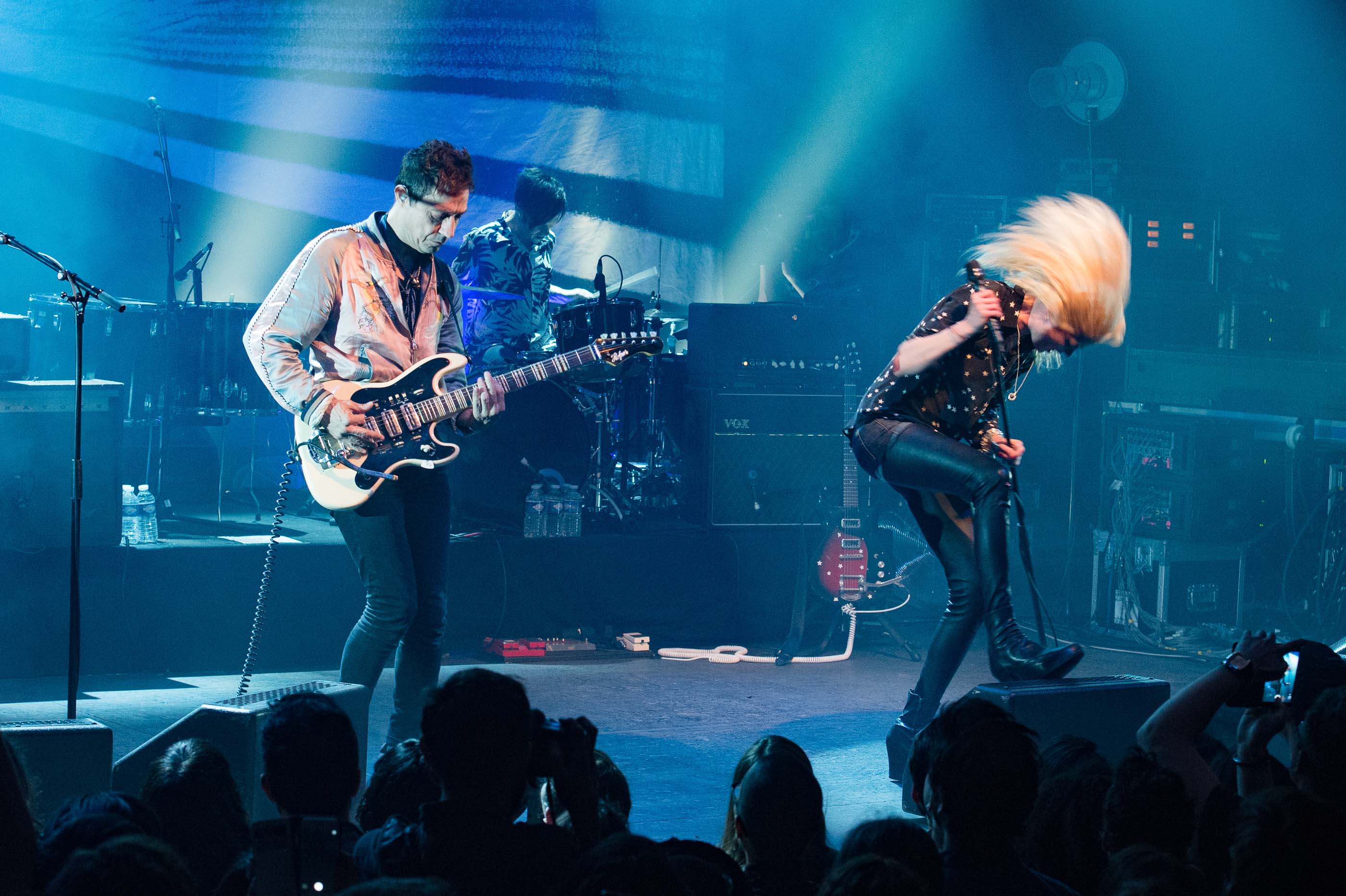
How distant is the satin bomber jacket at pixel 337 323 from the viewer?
16.0 feet

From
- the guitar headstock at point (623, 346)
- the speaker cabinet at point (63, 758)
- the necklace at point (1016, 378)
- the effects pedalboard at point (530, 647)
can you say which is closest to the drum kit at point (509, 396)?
the effects pedalboard at point (530, 647)

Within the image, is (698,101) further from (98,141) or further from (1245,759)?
(1245,759)

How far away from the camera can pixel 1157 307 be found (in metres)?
9.57

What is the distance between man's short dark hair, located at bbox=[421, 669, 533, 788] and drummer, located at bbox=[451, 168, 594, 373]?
6207 mm

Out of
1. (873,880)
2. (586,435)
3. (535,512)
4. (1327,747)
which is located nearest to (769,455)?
(586,435)

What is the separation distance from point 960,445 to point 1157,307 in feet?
17.3

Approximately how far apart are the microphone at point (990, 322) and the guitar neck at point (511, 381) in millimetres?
1782

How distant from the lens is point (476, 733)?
98.8 inches

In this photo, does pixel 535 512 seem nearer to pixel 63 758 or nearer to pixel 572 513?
pixel 572 513

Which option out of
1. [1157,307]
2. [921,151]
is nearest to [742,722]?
[1157,307]

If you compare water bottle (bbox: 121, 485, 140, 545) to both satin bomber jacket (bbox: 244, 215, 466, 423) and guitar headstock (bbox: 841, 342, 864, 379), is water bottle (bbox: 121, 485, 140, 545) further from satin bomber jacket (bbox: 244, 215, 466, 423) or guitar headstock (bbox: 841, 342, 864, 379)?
guitar headstock (bbox: 841, 342, 864, 379)

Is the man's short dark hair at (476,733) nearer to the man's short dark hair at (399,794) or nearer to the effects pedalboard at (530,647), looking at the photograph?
the man's short dark hair at (399,794)

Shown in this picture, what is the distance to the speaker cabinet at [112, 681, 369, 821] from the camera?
3.80 metres

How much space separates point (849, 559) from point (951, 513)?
9.74 feet
